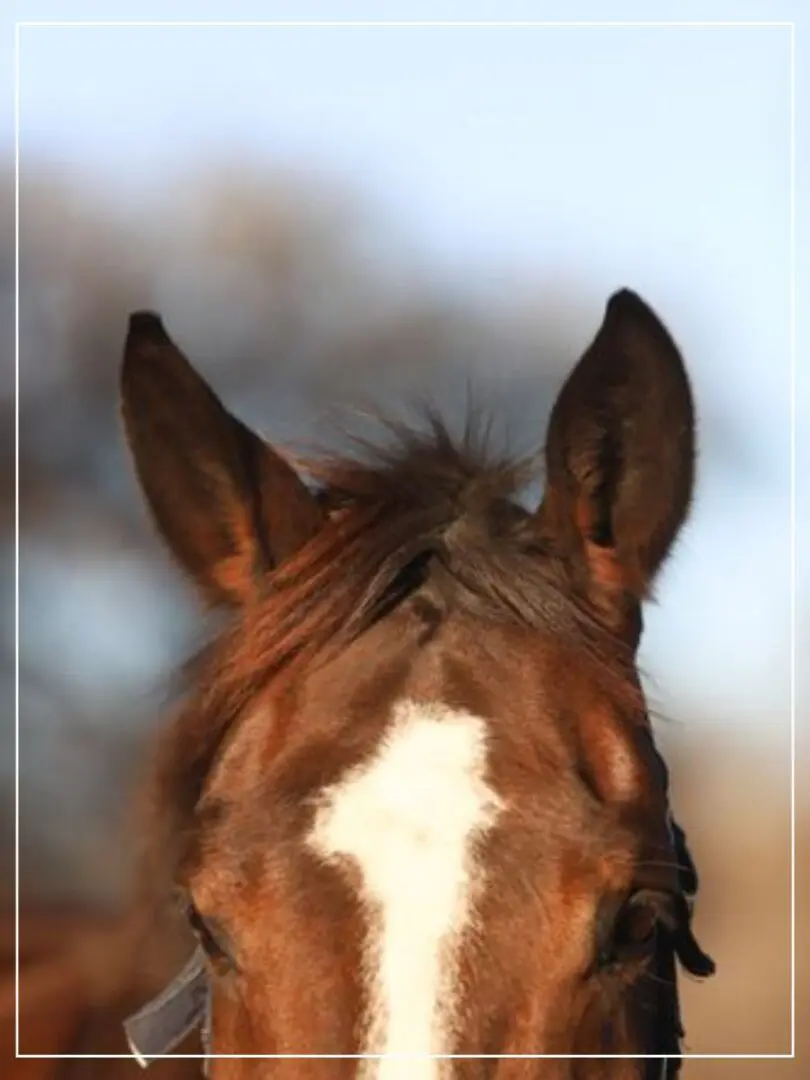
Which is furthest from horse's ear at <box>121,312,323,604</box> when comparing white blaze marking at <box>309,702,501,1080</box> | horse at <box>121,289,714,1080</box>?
white blaze marking at <box>309,702,501,1080</box>

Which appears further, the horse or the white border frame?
the white border frame

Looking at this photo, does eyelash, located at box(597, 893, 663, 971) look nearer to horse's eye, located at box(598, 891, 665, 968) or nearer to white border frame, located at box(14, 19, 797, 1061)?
horse's eye, located at box(598, 891, 665, 968)

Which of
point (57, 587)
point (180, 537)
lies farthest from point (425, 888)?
point (57, 587)

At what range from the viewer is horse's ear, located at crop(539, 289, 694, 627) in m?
0.68

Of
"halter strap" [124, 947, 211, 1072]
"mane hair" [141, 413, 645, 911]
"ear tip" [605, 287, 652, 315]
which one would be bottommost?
"halter strap" [124, 947, 211, 1072]

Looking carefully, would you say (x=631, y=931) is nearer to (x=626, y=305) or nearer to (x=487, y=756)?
(x=487, y=756)

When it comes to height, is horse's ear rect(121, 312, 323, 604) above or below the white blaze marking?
above

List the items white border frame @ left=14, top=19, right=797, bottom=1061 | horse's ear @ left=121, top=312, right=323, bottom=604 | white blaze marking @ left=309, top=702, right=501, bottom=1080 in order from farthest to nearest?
white border frame @ left=14, top=19, right=797, bottom=1061, horse's ear @ left=121, top=312, right=323, bottom=604, white blaze marking @ left=309, top=702, right=501, bottom=1080

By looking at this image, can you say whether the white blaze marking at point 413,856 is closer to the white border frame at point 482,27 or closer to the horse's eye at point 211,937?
the horse's eye at point 211,937

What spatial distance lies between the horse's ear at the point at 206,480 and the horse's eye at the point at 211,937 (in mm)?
165

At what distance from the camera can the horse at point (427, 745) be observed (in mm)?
606

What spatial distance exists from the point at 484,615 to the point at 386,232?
11.8 inches

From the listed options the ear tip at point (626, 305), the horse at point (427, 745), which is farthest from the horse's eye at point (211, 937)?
the ear tip at point (626, 305)

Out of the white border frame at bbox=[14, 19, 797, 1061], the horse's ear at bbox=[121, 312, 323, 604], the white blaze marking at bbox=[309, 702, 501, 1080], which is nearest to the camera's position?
the white blaze marking at bbox=[309, 702, 501, 1080]
